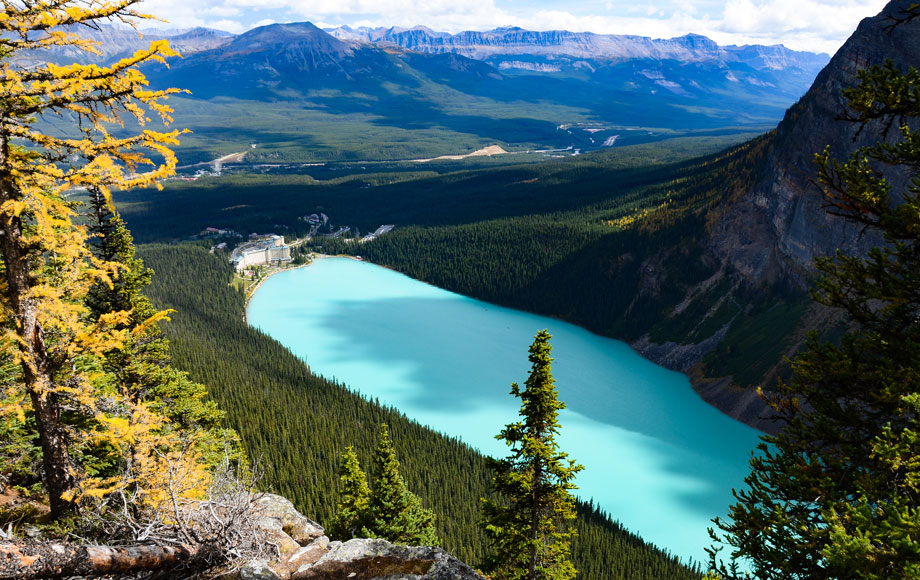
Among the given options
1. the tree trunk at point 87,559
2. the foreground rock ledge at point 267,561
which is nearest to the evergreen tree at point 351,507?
the foreground rock ledge at point 267,561

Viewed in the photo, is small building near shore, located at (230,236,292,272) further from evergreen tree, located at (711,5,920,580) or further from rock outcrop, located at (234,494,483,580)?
evergreen tree, located at (711,5,920,580)

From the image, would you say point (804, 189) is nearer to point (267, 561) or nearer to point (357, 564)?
point (357, 564)

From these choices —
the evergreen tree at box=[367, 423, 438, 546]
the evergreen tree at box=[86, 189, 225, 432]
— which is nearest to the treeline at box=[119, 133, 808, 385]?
the evergreen tree at box=[367, 423, 438, 546]

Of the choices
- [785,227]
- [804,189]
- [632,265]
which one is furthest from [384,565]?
[632,265]

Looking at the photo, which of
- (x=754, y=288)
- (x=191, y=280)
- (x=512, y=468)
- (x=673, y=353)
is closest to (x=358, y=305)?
(x=191, y=280)

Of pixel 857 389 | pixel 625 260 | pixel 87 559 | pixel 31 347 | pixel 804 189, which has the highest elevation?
pixel 804 189
